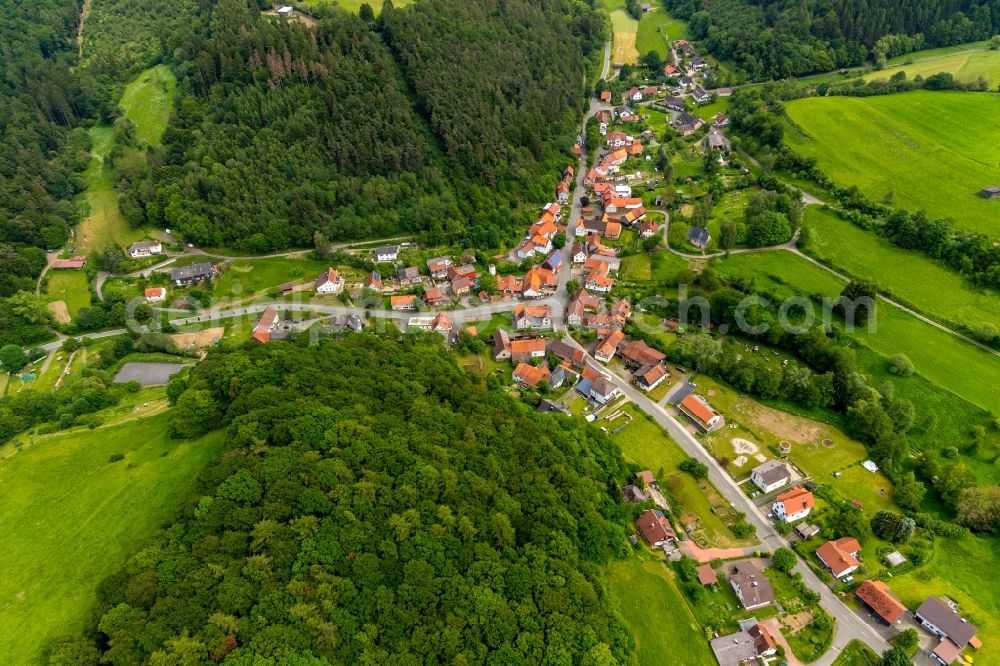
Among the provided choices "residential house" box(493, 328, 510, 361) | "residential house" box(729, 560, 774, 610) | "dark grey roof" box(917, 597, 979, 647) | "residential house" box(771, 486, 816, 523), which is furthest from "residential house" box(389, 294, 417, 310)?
"dark grey roof" box(917, 597, 979, 647)

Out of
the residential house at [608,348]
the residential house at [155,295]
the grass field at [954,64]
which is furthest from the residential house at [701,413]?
the grass field at [954,64]

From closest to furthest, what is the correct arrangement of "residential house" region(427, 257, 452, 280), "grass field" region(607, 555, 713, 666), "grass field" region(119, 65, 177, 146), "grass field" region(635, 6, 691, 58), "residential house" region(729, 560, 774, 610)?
"grass field" region(607, 555, 713, 666) → "residential house" region(729, 560, 774, 610) → "residential house" region(427, 257, 452, 280) → "grass field" region(119, 65, 177, 146) → "grass field" region(635, 6, 691, 58)

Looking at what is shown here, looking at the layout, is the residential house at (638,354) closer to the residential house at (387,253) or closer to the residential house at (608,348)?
the residential house at (608,348)

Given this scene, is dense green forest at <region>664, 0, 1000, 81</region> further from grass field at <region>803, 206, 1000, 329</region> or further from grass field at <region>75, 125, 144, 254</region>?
grass field at <region>75, 125, 144, 254</region>

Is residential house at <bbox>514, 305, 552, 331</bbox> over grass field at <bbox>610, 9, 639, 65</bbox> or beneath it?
beneath

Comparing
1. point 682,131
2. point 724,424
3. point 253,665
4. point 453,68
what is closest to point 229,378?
point 253,665

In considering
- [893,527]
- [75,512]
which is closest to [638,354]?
[893,527]
